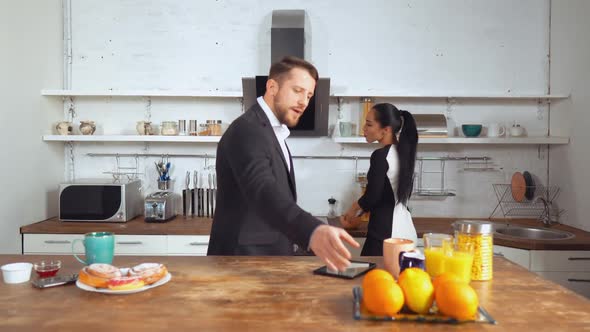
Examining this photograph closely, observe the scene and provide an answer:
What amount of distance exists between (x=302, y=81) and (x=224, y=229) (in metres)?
0.66

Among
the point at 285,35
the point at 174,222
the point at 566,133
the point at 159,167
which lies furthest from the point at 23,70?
the point at 566,133

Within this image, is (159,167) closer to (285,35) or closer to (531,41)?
(285,35)

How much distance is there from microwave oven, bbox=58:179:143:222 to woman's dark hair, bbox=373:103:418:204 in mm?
1868

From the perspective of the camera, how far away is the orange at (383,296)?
Result: 1.23m

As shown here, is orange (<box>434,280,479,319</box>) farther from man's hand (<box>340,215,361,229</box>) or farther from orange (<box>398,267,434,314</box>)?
A: man's hand (<box>340,215,361,229</box>)

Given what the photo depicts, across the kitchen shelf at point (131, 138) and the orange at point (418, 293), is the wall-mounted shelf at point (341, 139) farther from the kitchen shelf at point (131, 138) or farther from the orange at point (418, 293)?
the orange at point (418, 293)

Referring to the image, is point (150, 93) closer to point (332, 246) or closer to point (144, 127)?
point (144, 127)

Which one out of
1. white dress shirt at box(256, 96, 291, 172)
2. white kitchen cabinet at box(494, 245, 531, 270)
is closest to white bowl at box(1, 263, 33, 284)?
white dress shirt at box(256, 96, 291, 172)

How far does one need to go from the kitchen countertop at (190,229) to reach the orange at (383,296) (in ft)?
6.85

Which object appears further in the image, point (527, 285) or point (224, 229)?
point (224, 229)

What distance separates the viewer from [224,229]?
2.02 metres

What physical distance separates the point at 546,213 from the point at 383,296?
9.67 feet

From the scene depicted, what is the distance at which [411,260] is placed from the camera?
1.47m

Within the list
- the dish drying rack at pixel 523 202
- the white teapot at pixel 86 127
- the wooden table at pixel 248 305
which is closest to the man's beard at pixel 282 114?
the wooden table at pixel 248 305
